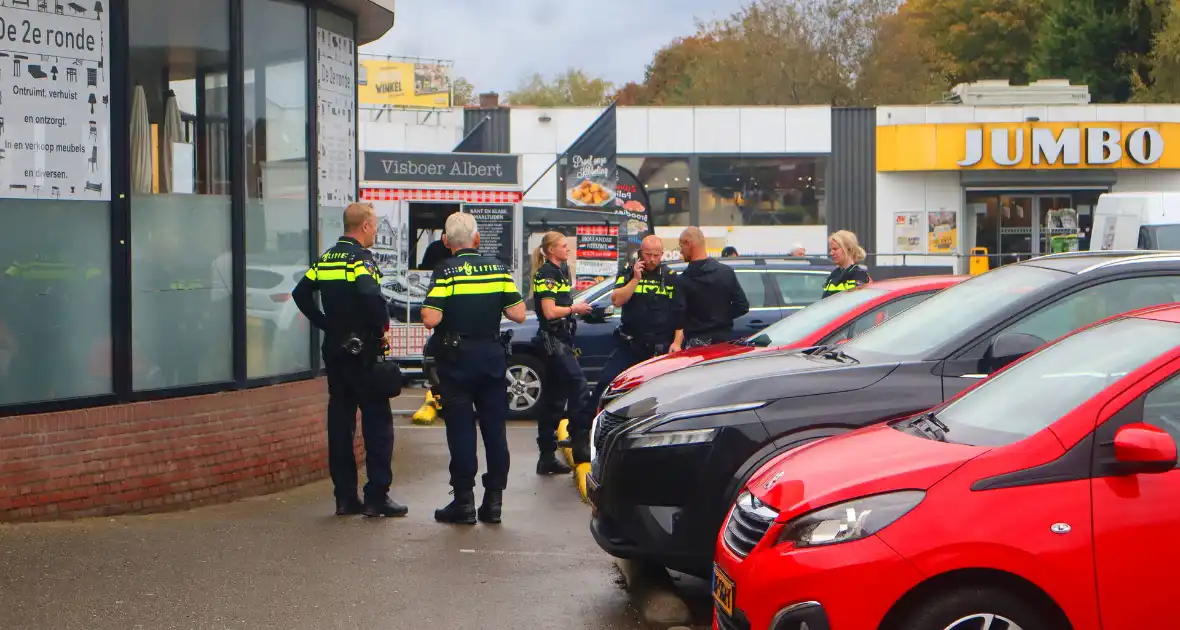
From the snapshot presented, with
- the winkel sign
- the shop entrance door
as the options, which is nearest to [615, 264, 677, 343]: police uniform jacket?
the winkel sign

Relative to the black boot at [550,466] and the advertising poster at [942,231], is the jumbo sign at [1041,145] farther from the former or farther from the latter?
the black boot at [550,466]

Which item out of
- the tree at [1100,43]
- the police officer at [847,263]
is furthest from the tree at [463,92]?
the police officer at [847,263]

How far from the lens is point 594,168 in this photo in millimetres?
22719

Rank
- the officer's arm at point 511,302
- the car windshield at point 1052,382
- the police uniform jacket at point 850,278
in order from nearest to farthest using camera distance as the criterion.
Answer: the car windshield at point 1052,382, the officer's arm at point 511,302, the police uniform jacket at point 850,278

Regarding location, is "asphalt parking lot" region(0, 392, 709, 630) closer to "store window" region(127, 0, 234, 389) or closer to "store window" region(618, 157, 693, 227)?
"store window" region(127, 0, 234, 389)

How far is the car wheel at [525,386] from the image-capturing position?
43.5 ft

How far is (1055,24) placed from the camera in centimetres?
4878

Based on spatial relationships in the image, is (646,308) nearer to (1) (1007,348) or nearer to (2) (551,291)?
(2) (551,291)

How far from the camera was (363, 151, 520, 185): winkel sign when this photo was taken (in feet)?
53.6

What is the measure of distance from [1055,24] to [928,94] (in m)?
5.53

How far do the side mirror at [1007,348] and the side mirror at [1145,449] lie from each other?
1.83 m

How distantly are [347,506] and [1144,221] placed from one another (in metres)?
13.6

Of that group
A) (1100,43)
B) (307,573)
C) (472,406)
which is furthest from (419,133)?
(307,573)

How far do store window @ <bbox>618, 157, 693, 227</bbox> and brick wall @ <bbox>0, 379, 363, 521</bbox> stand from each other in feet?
Answer: 79.5
